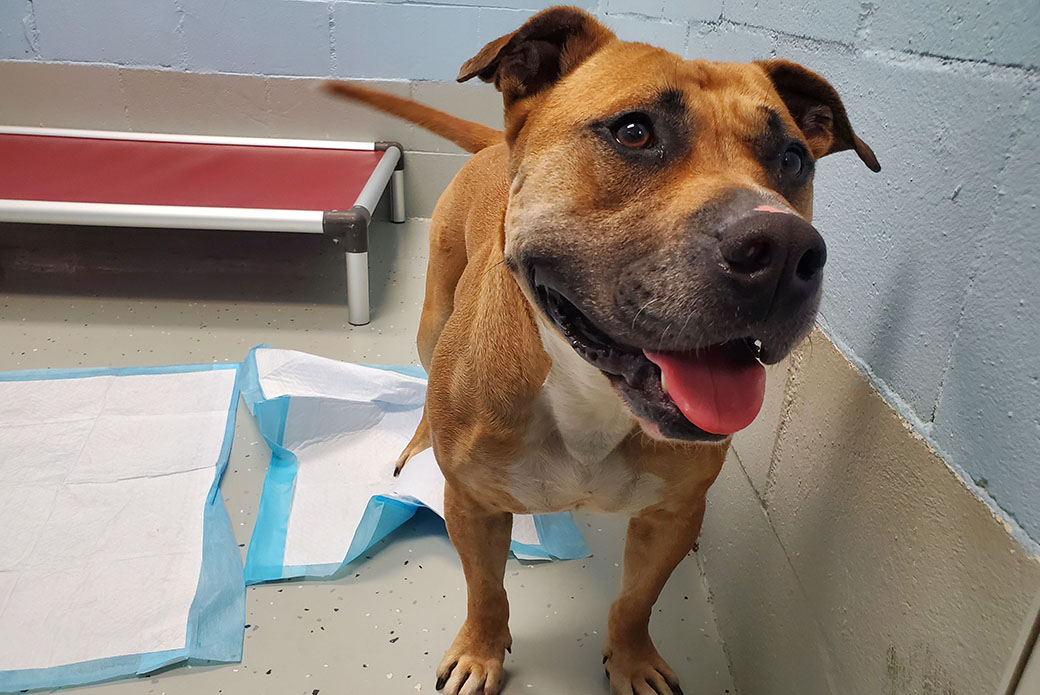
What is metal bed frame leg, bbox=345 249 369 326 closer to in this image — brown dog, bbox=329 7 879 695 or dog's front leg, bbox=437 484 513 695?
brown dog, bbox=329 7 879 695

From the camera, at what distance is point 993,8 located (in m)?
0.72

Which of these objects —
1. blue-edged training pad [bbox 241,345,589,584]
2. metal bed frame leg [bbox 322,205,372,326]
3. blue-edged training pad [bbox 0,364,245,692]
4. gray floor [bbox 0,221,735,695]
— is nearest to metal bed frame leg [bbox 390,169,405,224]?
gray floor [bbox 0,221,735,695]

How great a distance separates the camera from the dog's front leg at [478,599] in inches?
48.2

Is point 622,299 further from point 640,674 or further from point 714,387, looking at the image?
point 640,674

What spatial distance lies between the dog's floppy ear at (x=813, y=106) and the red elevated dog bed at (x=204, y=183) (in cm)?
166

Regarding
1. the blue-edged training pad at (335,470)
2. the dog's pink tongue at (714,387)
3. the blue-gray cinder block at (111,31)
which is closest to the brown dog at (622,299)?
the dog's pink tongue at (714,387)

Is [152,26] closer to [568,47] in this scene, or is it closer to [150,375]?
[150,375]

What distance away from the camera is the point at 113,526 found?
1564 mm

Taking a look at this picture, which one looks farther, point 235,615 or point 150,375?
point 150,375

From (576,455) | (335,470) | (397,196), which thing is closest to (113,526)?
(335,470)

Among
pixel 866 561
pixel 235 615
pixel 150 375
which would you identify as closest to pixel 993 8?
pixel 866 561

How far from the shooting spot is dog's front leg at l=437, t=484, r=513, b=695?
1.22 metres

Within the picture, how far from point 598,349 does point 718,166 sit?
0.26 metres

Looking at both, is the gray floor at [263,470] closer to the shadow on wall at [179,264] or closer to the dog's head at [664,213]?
the shadow on wall at [179,264]
